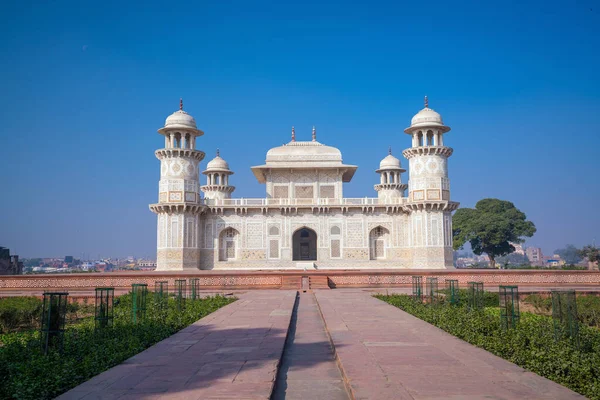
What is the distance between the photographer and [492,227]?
4662 cm

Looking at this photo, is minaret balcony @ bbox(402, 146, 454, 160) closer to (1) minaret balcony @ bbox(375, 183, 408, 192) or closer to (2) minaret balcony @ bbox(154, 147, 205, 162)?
(1) minaret balcony @ bbox(375, 183, 408, 192)

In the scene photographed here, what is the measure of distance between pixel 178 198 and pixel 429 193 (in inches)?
586

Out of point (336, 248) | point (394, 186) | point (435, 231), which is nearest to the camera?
point (435, 231)

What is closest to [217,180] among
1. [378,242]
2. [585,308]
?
[378,242]

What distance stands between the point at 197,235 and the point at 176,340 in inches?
916

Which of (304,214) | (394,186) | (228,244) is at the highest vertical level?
(394,186)

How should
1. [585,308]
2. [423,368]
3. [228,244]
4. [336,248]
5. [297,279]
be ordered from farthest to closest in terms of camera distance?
1. [228,244]
2. [336,248]
3. [297,279]
4. [585,308]
5. [423,368]

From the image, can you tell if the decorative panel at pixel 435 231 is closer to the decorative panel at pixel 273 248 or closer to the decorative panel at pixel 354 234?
the decorative panel at pixel 354 234

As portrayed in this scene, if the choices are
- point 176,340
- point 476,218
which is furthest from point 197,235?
point 476,218

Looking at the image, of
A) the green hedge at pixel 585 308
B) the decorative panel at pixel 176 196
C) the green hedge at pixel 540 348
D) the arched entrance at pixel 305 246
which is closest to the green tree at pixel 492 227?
the arched entrance at pixel 305 246

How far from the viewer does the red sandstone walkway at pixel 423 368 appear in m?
4.49

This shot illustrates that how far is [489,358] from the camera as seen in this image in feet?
19.7

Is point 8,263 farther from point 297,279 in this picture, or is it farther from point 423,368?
point 423,368

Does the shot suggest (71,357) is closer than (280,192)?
Yes
